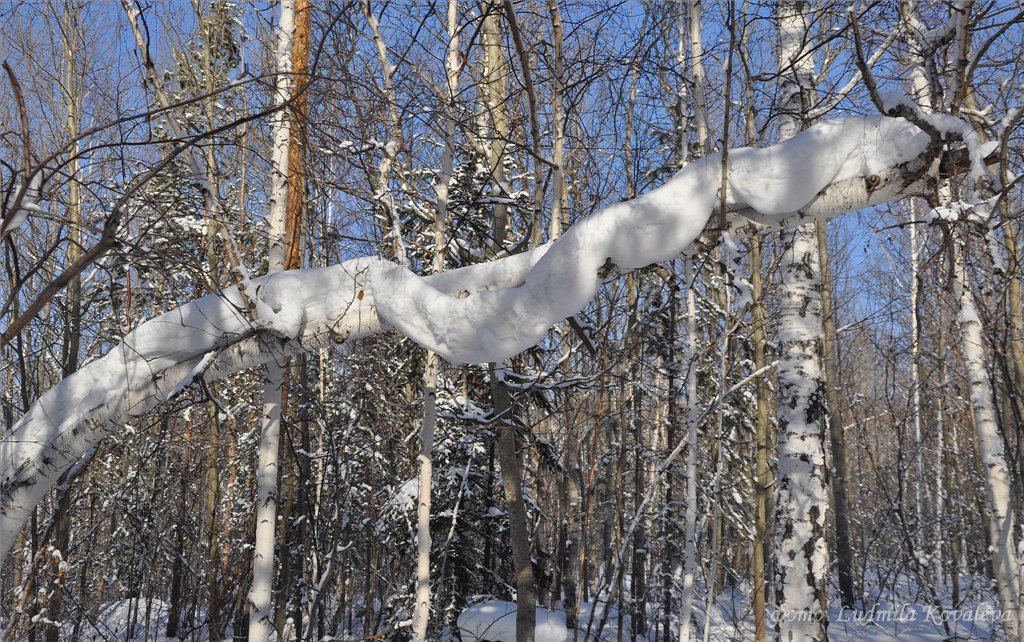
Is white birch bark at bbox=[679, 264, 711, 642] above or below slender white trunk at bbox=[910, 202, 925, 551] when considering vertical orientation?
below

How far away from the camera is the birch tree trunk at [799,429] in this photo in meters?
4.62

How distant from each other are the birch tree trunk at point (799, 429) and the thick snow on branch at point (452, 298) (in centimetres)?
134

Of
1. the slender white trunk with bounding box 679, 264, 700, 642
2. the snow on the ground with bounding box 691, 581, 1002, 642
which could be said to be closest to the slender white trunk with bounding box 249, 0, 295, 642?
the slender white trunk with bounding box 679, 264, 700, 642

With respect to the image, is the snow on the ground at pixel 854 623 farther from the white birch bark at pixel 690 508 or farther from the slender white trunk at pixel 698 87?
the slender white trunk at pixel 698 87

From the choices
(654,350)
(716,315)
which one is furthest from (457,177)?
(716,315)

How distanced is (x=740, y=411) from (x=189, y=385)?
9812 millimetres

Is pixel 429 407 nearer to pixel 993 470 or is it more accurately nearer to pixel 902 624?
pixel 993 470

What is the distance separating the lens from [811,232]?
5352 millimetres

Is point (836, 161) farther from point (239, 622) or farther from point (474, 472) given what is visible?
point (239, 622)

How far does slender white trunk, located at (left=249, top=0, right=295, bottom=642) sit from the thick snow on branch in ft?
1.50

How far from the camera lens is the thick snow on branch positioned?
10.5 ft

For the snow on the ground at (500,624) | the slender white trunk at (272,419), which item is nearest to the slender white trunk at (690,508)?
the snow on the ground at (500,624)

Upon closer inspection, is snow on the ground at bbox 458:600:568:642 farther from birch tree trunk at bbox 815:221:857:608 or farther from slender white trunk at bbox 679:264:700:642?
birch tree trunk at bbox 815:221:857:608

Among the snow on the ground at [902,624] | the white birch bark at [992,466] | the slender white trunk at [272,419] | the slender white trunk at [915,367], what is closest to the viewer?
the slender white trunk at [272,419]
